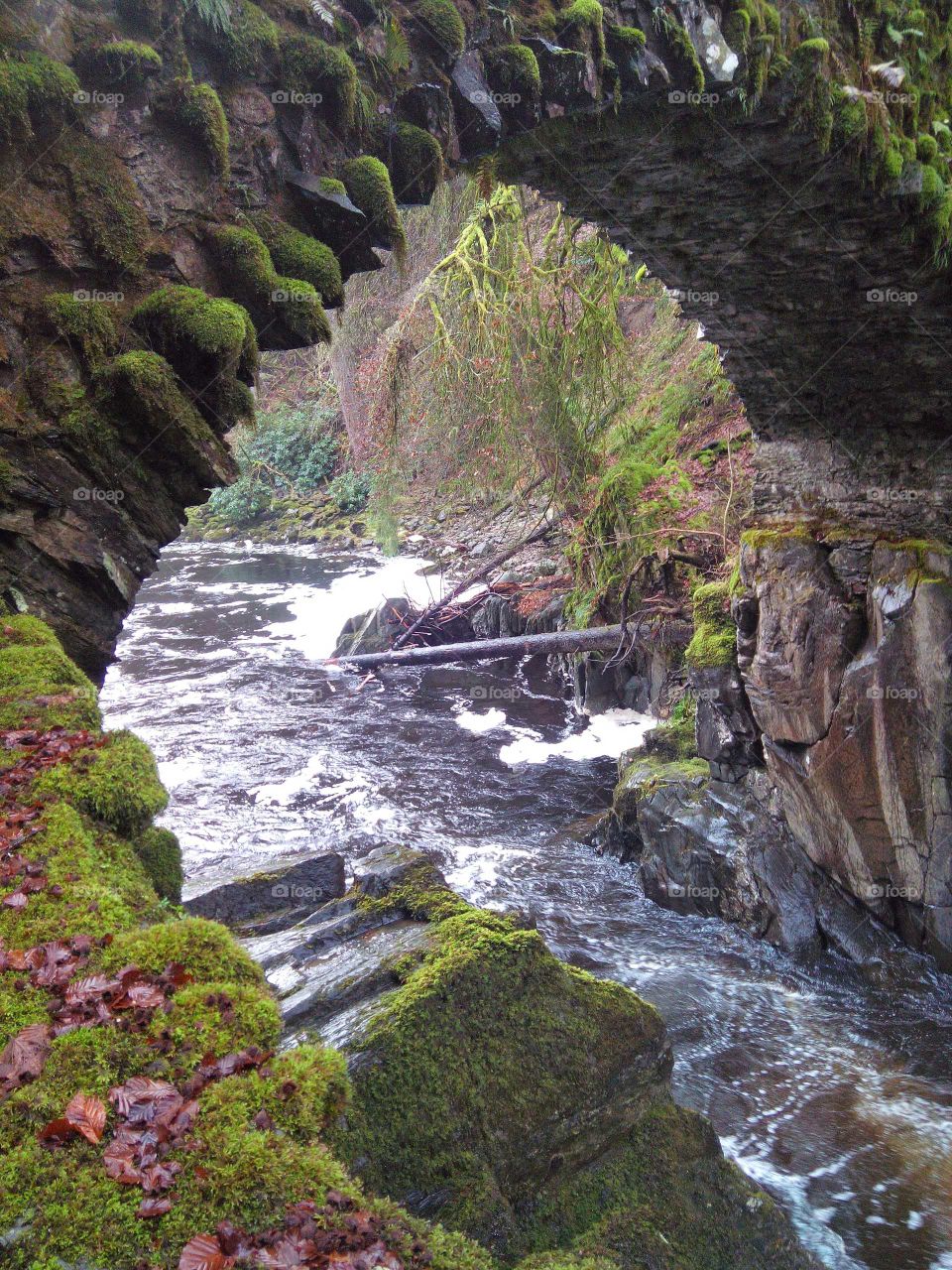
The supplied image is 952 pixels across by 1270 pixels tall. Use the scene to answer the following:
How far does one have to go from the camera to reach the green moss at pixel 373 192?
13.3ft

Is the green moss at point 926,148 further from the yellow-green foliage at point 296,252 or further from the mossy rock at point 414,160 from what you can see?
the yellow-green foliage at point 296,252

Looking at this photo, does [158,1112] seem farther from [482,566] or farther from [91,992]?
[482,566]

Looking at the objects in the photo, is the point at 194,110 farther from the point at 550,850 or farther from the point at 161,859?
the point at 550,850

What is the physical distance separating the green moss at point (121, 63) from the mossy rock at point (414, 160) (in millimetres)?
1113

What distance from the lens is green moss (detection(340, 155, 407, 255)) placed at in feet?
13.3

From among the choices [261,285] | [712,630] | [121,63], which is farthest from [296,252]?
[712,630]

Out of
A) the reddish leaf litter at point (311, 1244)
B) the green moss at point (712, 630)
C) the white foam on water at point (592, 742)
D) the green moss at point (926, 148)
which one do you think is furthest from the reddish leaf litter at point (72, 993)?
the white foam on water at point (592, 742)

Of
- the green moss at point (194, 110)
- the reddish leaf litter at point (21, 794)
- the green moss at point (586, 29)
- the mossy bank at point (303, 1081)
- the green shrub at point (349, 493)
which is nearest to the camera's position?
the mossy bank at point (303, 1081)

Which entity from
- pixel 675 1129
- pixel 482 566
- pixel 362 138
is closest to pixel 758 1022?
pixel 675 1129

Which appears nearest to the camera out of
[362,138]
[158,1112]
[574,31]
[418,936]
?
[158,1112]

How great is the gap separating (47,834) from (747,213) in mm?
4477

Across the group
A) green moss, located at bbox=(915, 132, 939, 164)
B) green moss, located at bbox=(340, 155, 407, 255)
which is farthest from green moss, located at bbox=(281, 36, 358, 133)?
green moss, located at bbox=(915, 132, 939, 164)

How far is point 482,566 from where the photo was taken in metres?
12.9

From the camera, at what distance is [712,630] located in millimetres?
7629
